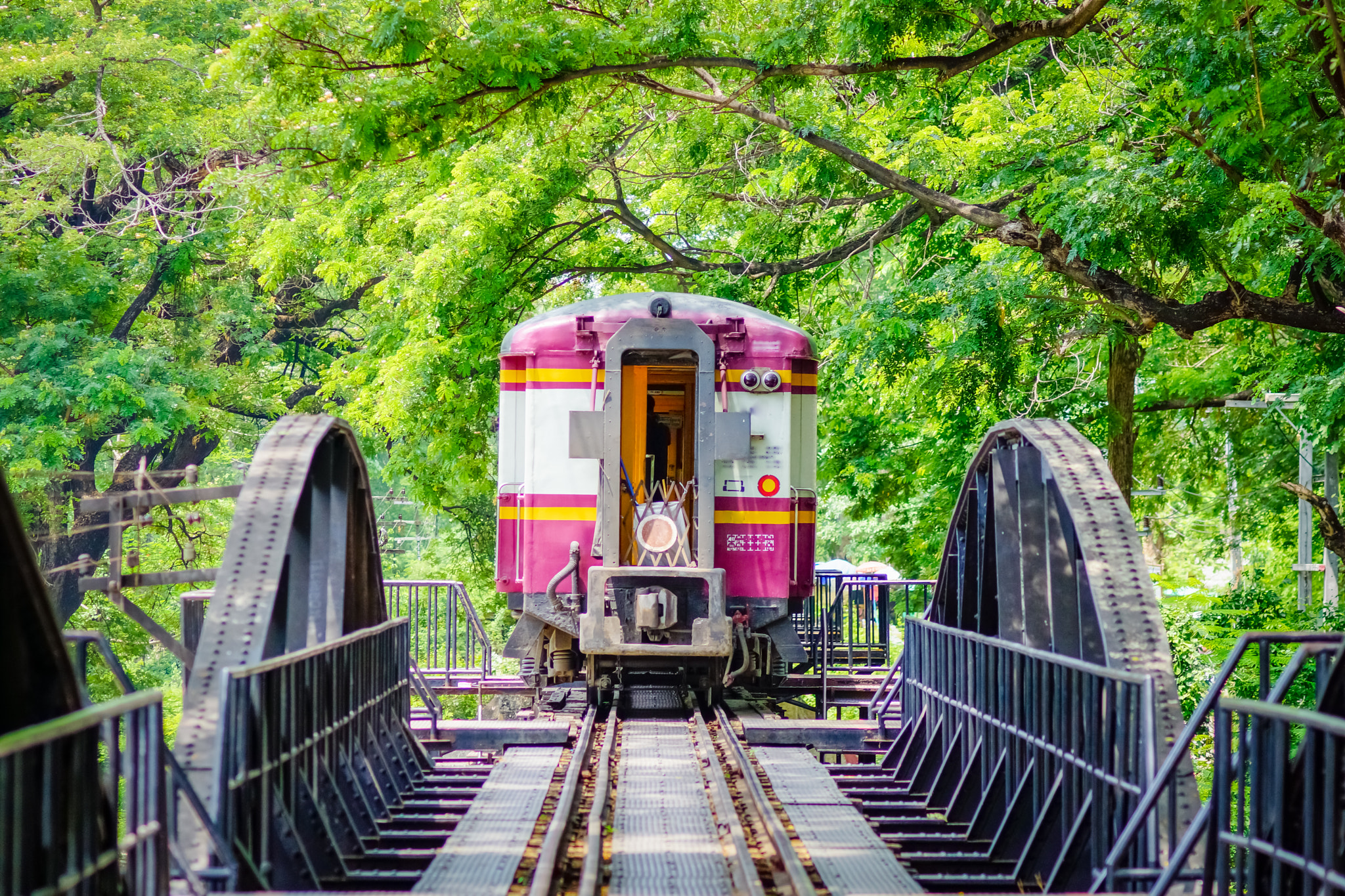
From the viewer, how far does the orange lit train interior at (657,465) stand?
35.4 feet

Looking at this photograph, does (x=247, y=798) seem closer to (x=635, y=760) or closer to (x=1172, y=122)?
(x=635, y=760)

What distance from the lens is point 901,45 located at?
12328 millimetres

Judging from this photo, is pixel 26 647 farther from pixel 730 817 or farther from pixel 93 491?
pixel 93 491

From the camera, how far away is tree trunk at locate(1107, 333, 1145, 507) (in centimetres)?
1513

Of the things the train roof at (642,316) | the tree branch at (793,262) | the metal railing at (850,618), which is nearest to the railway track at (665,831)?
the train roof at (642,316)

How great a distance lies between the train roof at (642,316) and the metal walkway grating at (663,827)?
3.71m

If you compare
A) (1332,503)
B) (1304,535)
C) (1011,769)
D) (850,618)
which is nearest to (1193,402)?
(1332,503)

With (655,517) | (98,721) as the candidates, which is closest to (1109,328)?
(655,517)

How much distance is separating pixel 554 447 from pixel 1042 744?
6.14m

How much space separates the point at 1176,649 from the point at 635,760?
1092 centimetres

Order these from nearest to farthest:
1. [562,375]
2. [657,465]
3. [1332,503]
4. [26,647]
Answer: [26,647] < [562,375] < [657,465] < [1332,503]

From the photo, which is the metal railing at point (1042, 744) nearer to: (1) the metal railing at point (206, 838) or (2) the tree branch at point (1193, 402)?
(1) the metal railing at point (206, 838)

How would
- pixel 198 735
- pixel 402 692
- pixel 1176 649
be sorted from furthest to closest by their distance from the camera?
pixel 1176 649 → pixel 402 692 → pixel 198 735

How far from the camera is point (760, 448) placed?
1127 centimetres
